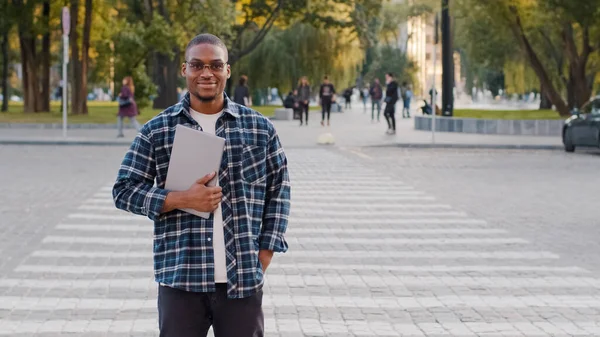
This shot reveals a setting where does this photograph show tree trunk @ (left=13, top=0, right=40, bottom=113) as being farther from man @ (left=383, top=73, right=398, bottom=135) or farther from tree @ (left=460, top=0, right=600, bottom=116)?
tree @ (left=460, top=0, right=600, bottom=116)

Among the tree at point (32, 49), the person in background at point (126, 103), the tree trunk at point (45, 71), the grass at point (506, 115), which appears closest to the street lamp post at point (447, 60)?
the grass at point (506, 115)

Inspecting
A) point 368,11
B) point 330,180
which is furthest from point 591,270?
point 368,11

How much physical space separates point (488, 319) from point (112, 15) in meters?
56.6

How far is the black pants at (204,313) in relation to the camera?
4.43 m

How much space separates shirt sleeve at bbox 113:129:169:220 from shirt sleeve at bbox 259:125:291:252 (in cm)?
40

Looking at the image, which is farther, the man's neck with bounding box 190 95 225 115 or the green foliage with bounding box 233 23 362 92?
the green foliage with bounding box 233 23 362 92

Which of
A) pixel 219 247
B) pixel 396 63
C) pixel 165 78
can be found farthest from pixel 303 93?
pixel 396 63

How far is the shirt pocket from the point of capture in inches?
178

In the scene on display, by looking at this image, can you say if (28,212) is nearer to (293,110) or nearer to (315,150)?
(315,150)

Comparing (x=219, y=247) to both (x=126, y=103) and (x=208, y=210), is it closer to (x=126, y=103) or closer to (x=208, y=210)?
(x=208, y=210)

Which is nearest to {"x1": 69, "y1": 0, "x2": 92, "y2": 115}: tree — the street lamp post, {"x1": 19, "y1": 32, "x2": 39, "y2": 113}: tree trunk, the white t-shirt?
{"x1": 19, "y1": 32, "x2": 39, "y2": 113}: tree trunk

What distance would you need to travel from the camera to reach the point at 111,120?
43.8 metres

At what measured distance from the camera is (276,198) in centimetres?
465

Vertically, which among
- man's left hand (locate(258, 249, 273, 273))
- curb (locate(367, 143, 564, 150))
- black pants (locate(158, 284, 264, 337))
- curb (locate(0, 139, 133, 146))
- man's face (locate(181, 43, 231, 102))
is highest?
man's face (locate(181, 43, 231, 102))
